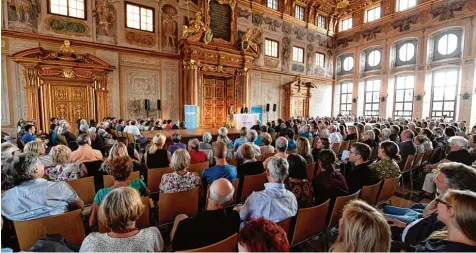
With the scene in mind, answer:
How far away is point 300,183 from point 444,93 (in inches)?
619

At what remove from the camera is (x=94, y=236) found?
4.52 ft

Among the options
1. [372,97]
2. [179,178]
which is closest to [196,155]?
[179,178]

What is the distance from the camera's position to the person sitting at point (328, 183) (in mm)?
2363

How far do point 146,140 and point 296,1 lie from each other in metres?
13.9

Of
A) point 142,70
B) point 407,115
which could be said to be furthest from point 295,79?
point 142,70

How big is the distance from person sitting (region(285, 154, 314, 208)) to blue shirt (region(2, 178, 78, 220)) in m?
2.09

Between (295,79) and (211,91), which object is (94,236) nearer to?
(211,91)

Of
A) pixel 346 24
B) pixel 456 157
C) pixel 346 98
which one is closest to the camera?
pixel 456 157

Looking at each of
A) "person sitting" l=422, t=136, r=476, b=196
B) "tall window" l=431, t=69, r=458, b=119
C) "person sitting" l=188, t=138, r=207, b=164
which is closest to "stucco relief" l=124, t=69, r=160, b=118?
"person sitting" l=188, t=138, r=207, b=164

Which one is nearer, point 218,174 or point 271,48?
point 218,174

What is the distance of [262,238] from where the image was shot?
103cm

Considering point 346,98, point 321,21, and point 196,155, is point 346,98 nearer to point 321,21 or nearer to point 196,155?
point 321,21

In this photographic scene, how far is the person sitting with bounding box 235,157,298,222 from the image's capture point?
6.41 ft

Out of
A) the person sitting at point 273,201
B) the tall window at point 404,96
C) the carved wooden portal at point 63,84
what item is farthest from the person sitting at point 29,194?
the tall window at point 404,96
